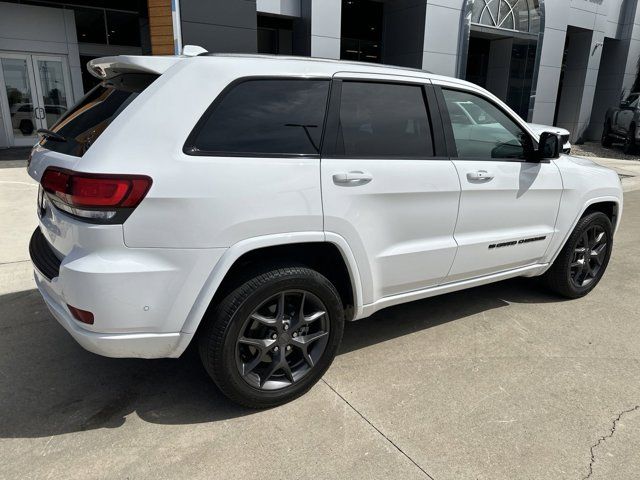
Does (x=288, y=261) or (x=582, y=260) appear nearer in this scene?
(x=288, y=261)

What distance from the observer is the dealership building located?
11320 mm

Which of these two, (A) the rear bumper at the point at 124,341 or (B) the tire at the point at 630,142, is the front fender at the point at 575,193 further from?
(B) the tire at the point at 630,142

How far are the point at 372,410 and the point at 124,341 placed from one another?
4.63 ft

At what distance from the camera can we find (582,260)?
4453 mm

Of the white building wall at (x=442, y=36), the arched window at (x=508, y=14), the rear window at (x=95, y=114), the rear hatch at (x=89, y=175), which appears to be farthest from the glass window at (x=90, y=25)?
the rear window at (x=95, y=114)

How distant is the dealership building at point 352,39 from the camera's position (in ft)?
37.1

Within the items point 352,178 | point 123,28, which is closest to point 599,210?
point 352,178

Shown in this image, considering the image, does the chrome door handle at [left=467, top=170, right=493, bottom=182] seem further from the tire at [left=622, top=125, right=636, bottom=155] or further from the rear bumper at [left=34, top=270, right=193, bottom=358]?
the tire at [left=622, top=125, right=636, bottom=155]

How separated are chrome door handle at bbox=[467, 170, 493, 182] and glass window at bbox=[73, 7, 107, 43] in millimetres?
15761

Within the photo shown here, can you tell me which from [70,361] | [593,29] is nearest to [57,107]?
[70,361]

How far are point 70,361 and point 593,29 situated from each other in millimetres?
21953

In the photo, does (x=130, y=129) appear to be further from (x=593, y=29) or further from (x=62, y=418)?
(x=593, y=29)

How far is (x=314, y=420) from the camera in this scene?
2758 millimetres

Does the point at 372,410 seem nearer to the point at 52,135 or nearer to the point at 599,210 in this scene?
the point at 52,135
